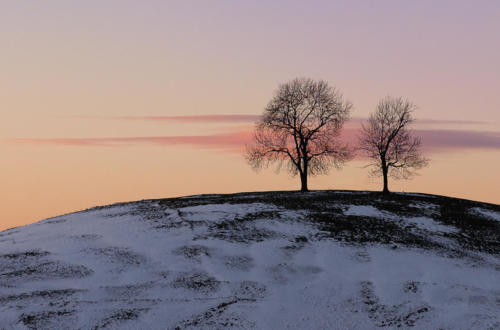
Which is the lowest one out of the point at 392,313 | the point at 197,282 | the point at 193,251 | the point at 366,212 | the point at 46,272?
the point at 392,313

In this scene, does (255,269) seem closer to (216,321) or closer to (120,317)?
(216,321)

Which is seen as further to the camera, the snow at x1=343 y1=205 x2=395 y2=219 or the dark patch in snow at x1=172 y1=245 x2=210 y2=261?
the snow at x1=343 y1=205 x2=395 y2=219

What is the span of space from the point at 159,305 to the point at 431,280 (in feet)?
47.3

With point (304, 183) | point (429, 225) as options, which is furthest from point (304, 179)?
point (429, 225)

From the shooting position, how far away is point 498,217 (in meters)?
39.9

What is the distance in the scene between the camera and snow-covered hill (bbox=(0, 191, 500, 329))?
21984 mm

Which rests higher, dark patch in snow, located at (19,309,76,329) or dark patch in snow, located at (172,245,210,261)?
dark patch in snow, located at (172,245,210,261)

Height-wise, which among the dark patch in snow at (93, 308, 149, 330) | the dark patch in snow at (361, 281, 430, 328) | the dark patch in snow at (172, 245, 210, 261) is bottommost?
the dark patch in snow at (361, 281, 430, 328)

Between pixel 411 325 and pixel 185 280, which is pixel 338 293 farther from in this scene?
pixel 185 280

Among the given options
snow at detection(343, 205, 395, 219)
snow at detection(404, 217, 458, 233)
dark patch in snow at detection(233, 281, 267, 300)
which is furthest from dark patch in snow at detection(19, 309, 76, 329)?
snow at detection(404, 217, 458, 233)

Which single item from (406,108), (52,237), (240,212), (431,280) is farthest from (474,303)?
(406,108)

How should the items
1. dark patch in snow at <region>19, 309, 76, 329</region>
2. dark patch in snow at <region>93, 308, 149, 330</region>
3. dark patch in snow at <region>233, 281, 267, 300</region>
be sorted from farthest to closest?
dark patch in snow at <region>233, 281, 267, 300</region>
dark patch in snow at <region>19, 309, 76, 329</region>
dark patch in snow at <region>93, 308, 149, 330</region>

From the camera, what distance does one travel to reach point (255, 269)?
2669 centimetres

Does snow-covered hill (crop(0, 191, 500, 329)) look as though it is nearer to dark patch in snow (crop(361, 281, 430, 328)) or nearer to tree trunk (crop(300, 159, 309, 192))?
dark patch in snow (crop(361, 281, 430, 328))
